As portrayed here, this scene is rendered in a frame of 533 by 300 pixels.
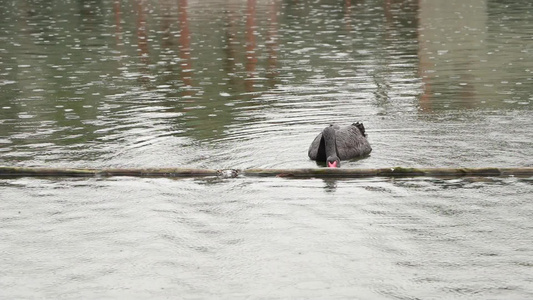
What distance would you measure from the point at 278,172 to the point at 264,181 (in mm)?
325

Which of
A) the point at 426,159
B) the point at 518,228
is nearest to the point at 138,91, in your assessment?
the point at 426,159

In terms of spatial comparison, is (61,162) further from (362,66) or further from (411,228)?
(362,66)

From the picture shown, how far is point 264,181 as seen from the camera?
13.9 metres

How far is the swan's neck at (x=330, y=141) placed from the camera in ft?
48.5

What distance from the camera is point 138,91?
81.7ft

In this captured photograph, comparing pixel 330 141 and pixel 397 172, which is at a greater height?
pixel 330 141

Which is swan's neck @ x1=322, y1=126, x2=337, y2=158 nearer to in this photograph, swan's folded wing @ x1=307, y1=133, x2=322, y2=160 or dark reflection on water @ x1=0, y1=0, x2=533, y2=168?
swan's folded wing @ x1=307, y1=133, x2=322, y2=160

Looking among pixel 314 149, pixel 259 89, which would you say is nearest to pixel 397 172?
pixel 314 149

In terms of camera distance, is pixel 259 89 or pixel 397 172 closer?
pixel 397 172

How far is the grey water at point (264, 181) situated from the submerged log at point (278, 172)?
141 mm

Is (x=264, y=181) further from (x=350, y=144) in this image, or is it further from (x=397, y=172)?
(x=350, y=144)

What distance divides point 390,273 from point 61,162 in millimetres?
7762

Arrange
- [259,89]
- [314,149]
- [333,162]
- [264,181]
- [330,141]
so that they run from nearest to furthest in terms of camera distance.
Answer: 1. [264,181]
2. [333,162]
3. [330,141]
4. [314,149]
5. [259,89]

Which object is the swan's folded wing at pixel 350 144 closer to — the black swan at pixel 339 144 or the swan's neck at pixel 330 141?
the black swan at pixel 339 144
